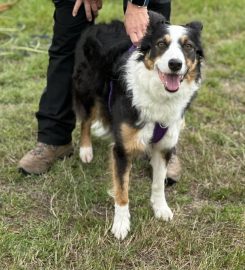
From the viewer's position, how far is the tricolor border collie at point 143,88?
113 inches

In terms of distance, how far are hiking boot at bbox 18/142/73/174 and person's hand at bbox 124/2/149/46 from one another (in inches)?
46.7

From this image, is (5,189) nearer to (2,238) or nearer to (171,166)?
(2,238)

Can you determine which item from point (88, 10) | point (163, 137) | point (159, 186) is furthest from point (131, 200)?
point (88, 10)

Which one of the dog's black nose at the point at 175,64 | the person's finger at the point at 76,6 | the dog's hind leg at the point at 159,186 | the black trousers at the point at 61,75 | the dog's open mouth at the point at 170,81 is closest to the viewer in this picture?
the dog's black nose at the point at 175,64

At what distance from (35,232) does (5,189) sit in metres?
0.59

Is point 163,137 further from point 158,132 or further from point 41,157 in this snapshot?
point 41,157

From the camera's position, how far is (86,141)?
3996mm

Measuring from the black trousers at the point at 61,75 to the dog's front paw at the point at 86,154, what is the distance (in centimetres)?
13

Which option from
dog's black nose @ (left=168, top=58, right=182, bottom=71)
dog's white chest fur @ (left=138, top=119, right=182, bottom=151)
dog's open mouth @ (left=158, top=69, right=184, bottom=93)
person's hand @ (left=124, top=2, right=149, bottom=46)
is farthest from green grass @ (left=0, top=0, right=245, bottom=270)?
person's hand @ (left=124, top=2, right=149, bottom=46)

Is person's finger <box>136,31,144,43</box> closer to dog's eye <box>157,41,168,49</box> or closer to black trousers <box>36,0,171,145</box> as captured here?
dog's eye <box>157,41,168,49</box>

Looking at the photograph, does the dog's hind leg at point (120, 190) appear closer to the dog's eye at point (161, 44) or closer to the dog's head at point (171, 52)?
the dog's head at point (171, 52)

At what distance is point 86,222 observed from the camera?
317cm

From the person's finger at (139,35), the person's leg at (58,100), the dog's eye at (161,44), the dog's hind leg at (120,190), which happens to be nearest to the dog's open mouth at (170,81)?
the dog's eye at (161,44)

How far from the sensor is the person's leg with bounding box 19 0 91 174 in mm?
3678
